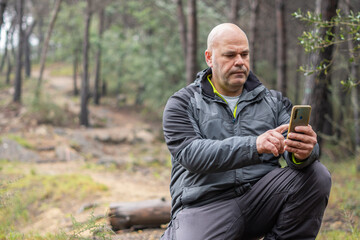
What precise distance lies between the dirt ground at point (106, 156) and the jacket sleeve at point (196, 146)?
41.9 inches

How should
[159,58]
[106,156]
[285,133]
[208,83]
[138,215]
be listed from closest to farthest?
[285,133]
[208,83]
[138,215]
[106,156]
[159,58]

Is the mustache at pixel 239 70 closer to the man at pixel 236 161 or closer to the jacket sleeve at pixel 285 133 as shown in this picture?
→ the man at pixel 236 161

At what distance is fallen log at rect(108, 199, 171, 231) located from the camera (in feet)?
17.1

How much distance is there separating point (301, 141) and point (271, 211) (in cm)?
61

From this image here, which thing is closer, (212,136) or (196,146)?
(196,146)

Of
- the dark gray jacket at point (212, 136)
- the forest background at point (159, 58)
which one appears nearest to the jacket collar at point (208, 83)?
the dark gray jacket at point (212, 136)

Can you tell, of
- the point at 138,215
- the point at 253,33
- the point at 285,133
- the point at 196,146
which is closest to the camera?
the point at 196,146

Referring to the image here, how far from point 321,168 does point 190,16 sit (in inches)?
356

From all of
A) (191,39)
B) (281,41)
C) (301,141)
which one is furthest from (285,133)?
(281,41)

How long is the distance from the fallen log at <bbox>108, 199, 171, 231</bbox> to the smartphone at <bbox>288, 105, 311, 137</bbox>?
3.22 metres

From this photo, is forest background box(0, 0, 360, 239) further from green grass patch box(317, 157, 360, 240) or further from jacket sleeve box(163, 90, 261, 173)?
jacket sleeve box(163, 90, 261, 173)

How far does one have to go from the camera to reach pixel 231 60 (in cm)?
295

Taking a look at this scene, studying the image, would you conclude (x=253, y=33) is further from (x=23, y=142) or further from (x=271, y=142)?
(x=271, y=142)

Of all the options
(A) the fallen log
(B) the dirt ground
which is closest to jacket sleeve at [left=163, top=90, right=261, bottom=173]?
(B) the dirt ground
